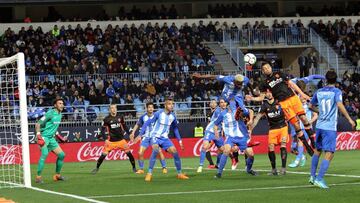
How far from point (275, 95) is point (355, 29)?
114 ft

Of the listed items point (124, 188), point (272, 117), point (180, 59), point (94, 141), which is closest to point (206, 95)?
point (180, 59)

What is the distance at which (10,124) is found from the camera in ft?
89.5

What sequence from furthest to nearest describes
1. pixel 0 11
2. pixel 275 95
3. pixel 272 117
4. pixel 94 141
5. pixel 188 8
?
pixel 188 8
pixel 0 11
pixel 94 141
pixel 272 117
pixel 275 95

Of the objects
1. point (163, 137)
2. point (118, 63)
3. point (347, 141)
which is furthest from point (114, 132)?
point (118, 63)

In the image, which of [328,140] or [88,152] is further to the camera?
[88,152]

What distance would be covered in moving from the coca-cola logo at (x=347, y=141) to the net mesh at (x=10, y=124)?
17.1m

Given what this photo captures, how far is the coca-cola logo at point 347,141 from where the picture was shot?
40.9 metres

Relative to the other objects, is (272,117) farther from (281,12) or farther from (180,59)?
(281,12)

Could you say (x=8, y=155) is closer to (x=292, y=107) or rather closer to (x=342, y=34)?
(x=292, y=107)

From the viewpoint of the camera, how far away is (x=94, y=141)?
38.6m

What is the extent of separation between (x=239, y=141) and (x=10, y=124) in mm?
9169

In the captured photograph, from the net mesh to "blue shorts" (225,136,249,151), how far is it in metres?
5.69

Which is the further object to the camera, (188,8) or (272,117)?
(188,8)

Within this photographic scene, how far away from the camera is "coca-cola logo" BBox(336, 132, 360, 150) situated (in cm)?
4088
